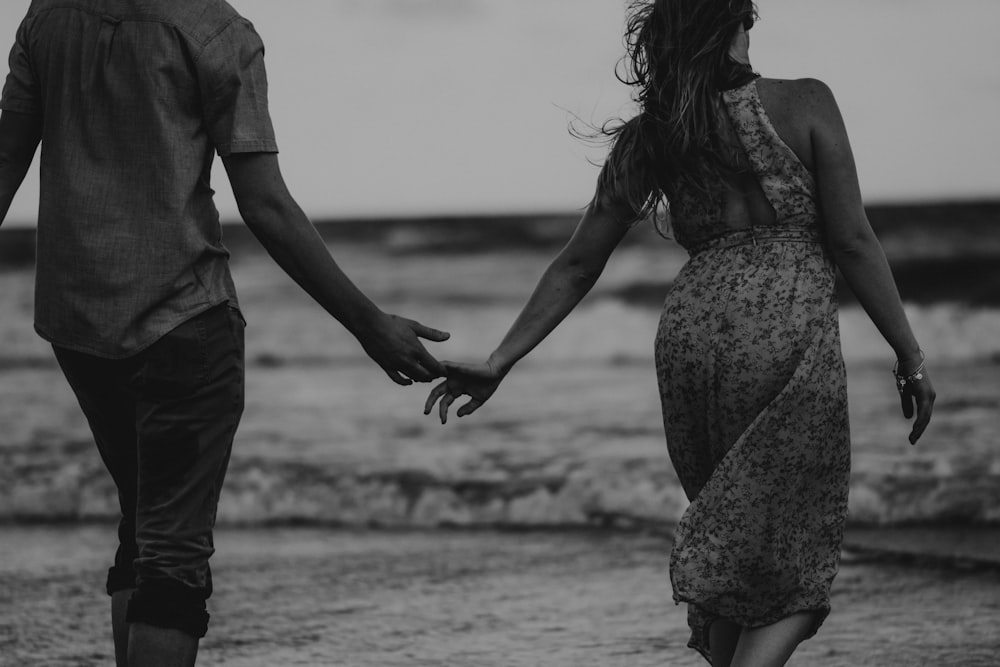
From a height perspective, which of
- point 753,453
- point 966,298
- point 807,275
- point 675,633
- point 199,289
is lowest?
point 966,298

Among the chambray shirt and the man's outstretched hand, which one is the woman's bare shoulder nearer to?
the man's outstretched hand

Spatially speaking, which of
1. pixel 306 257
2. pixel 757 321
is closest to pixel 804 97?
pixel 757 321

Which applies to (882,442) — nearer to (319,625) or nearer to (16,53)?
(319,625)

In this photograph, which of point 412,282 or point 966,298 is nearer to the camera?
point 966,298

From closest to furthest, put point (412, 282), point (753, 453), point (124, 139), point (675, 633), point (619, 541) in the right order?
point (124, 139), point (753, 453), point (675, 633), point (619, 541), point (412, 282)


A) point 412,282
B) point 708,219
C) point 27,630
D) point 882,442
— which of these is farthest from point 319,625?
point 412,282

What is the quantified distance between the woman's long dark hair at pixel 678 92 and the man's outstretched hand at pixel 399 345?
0.57 m

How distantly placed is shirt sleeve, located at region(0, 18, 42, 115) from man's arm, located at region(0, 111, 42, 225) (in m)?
0.02

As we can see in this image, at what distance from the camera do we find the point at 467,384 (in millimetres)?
3062

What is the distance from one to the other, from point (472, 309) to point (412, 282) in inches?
84.2

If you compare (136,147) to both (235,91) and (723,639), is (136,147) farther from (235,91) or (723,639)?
(723,639)

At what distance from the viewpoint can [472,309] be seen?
55.5ft

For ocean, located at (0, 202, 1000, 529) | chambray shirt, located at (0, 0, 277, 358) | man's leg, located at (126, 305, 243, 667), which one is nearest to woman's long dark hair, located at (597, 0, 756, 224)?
Result: chambray shirt, located at (0, 0, 277, 358)

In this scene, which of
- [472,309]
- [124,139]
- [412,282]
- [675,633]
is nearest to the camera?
[124,139]
